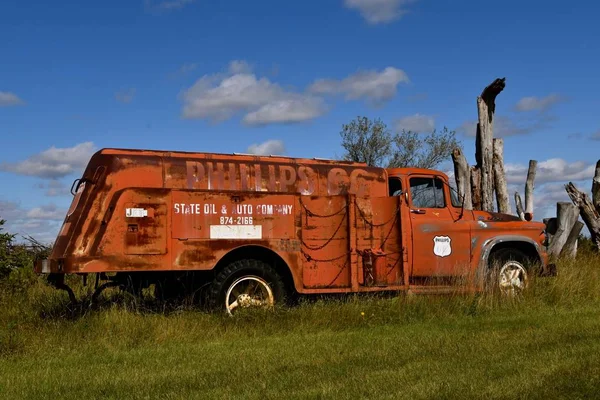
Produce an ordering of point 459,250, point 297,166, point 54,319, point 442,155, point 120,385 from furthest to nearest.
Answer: point 442,155 → point 459,250 → point 297,166 → point 54,319 → point 120,385

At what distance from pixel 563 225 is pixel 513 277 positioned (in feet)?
22.6

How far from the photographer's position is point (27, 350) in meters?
8.09

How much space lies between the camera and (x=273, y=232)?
390 inches

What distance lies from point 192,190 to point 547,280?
6.34 m

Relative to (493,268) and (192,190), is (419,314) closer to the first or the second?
(493,268)

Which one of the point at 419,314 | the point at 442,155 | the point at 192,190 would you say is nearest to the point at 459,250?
the point at 419,314

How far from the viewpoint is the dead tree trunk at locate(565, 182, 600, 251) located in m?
18.6

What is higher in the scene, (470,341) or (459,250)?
(459,250)

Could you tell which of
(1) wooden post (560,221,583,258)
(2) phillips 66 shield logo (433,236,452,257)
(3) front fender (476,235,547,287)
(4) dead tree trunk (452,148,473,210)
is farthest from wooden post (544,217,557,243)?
(2) phillips 66 shield logo (433,236,452,257)

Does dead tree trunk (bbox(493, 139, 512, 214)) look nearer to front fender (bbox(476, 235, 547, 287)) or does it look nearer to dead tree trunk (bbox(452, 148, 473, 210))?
dead tree trunk (bbox(452, 148, 473, 210))

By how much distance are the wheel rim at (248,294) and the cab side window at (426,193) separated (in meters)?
2.94

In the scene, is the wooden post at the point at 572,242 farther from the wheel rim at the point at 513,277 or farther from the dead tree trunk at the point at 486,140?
the wheel rim at the point at 513,277

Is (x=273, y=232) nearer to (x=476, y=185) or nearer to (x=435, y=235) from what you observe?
(x=435, y=235)

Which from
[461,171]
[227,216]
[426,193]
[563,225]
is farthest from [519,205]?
[227,216]
